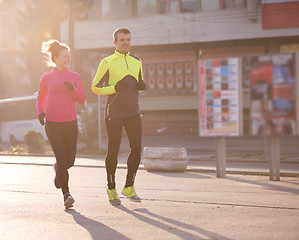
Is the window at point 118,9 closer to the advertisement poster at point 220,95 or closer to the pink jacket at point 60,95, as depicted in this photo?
the advertisement poster at point 220,95

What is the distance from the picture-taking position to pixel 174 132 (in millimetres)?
32406

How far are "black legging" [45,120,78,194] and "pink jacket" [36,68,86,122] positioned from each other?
73 mm

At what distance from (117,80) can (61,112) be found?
0.78 metres

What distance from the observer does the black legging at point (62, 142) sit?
21.3 feet

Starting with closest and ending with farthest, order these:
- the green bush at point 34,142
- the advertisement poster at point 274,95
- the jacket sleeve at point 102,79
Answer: the jacket sleeve at point 102,79
the advertisement poster at point 274,95
the green bush at point 34,142

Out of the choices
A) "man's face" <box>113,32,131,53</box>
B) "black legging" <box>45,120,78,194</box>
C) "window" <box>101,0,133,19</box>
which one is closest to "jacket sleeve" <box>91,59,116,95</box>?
"man's face" <box>113,32,131,53</box>

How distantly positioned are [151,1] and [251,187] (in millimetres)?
25683

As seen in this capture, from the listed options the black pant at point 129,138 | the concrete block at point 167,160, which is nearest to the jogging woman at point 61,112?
the black pant at point 129,138

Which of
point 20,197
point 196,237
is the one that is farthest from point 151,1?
point 196,237

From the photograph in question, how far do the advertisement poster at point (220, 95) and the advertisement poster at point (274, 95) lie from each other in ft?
3.81

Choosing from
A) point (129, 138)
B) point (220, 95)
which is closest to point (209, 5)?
point (220, 95)

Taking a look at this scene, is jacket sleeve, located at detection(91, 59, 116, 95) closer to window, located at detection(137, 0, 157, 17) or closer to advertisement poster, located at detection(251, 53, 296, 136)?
advertisement poster, located at detection(251, 53, 296, 136)

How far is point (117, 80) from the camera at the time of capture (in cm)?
664

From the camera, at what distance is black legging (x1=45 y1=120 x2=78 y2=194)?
6.48 m
